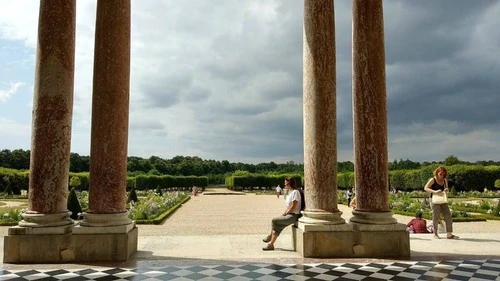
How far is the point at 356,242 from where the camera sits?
52.9 ft

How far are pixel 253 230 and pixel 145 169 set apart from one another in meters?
171

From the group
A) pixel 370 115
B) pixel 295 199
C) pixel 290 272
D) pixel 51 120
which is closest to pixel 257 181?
pixel 295 199

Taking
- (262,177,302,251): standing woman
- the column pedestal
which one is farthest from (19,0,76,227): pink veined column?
the column pedestal

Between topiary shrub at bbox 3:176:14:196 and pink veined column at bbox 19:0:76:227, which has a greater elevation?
pink veined column at bbox 19:0:76:227

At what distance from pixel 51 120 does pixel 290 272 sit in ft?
32.1

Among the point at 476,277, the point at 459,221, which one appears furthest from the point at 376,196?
the point at 459,221

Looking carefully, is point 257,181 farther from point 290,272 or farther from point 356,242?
point 290,272

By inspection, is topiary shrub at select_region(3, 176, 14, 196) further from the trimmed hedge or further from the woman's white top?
the woman's white top

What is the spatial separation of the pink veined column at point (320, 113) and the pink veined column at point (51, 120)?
8.94 m

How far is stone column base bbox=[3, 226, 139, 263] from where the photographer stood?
1502 centimetres

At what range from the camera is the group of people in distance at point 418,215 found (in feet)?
57.4

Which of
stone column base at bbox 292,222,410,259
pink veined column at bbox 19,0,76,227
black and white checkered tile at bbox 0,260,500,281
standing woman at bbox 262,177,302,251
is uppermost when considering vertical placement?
pink veined column at bbox 19,0,76,227

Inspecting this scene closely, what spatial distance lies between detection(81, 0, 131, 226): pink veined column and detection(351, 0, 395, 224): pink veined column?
8892 millimetres

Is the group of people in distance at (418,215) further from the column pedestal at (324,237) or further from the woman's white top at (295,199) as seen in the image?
the column pedestal at (324,237)
